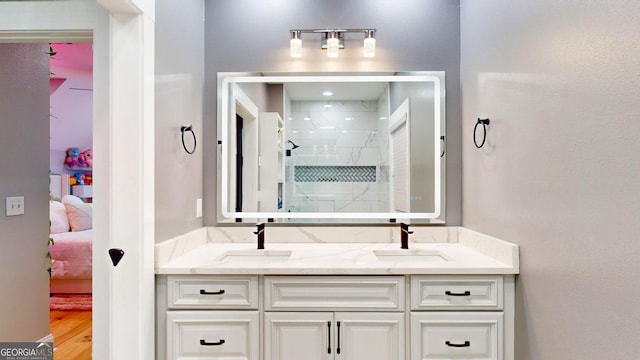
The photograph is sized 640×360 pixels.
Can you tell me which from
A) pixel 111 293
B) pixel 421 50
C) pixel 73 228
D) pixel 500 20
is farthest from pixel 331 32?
pixel 73 228

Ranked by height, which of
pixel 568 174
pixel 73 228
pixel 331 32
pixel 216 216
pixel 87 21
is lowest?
pixel 73 228

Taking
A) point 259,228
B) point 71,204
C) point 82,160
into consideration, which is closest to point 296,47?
point 259,228

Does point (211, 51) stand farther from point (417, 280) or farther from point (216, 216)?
point (417, 280)

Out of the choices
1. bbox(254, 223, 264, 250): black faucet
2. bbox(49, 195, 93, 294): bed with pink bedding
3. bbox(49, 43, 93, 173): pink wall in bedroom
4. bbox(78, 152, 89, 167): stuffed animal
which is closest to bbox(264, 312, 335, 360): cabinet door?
bbox(254, 223, 264, 250): black faucet

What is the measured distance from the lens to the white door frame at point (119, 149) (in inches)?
57.2

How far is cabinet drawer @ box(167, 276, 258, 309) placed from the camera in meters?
1.61

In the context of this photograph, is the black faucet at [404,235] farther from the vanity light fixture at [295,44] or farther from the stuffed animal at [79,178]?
the stuffed animal at [79,178]

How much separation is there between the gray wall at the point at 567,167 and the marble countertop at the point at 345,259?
16cm

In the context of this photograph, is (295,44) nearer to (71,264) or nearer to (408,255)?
(408,255)

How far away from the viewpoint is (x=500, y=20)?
1.69m

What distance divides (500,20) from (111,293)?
2.14 metres

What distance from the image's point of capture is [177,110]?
183 centimetres

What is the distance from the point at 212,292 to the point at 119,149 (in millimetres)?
741

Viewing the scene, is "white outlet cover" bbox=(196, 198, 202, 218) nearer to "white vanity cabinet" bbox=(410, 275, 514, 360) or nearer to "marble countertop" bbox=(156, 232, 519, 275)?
"marble countertop" bbox=(156, 232, 519, 275)
